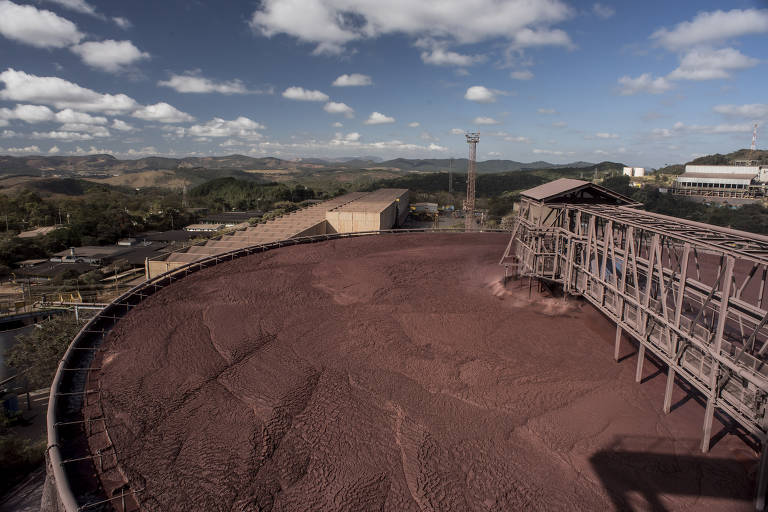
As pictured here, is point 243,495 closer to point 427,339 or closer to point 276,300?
point 427,339

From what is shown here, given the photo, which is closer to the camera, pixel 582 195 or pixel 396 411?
pixel 396 411

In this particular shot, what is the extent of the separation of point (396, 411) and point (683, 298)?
22.8 ft

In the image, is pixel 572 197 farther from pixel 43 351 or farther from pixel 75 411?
pixel 43 351

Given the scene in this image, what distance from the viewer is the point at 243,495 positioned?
6.31 m

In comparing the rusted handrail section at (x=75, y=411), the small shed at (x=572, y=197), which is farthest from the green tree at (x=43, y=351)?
the small shed at (x=572, y=197)

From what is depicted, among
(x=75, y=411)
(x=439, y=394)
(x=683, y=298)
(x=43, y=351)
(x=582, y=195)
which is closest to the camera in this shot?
(x=75, y=411)

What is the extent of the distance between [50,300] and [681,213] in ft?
198

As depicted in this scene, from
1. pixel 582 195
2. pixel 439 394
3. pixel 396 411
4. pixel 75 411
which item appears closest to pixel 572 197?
pixel 582 195

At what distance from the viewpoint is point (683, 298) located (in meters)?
9.11

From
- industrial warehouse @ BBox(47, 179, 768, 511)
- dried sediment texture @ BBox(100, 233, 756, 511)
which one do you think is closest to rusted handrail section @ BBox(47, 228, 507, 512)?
industrial warehouse @ BBox(47, 179, 768, 511)

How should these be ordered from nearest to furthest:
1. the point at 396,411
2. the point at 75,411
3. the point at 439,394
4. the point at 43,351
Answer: the point at 75,411 → the point at 396,411 → the point at 439,394 → the point at 43,351

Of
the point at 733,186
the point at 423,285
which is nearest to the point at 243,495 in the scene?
the point at 423,285

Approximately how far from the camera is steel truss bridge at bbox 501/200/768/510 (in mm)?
6559

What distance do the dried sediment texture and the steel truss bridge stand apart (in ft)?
3.18
